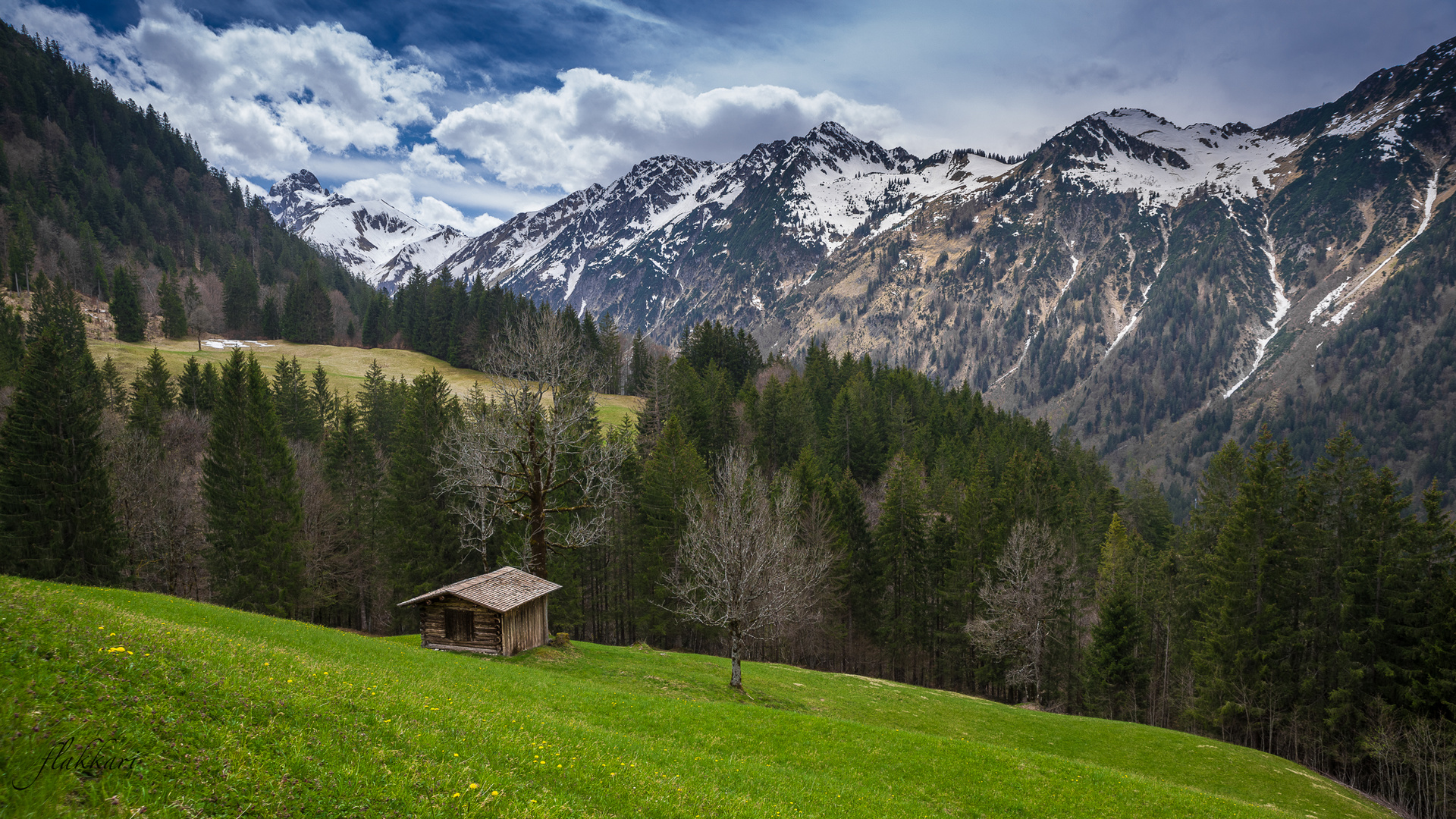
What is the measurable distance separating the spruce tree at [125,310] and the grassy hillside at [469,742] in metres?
103

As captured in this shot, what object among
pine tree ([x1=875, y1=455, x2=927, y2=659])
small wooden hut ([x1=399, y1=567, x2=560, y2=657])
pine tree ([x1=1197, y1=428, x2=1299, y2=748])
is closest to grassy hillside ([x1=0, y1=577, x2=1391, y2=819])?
small wooden hut ([x1=399, y1=567, x2=560, y2=657])

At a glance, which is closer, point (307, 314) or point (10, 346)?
point (10, 346)

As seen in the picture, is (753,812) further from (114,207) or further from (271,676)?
(114,207)

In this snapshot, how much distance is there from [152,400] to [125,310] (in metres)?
56.5

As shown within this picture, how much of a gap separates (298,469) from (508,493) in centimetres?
3121

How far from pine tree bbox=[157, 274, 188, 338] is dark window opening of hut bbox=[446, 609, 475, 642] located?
367ft

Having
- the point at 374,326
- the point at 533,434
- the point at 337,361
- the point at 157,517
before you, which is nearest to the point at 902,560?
the point at 533,434

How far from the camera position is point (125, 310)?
95688 millimetres

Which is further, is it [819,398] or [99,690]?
[819,398]

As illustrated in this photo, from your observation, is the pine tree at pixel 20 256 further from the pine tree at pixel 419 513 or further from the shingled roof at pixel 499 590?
the shingled roof at pixel 499 590

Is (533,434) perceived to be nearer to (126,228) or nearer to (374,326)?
(374,326)

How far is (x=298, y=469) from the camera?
52.5m

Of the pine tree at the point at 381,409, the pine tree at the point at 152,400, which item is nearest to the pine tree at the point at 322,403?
the pine tree at the point at 381,409

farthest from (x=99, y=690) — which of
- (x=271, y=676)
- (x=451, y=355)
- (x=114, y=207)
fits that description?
(x=114, y=207)
